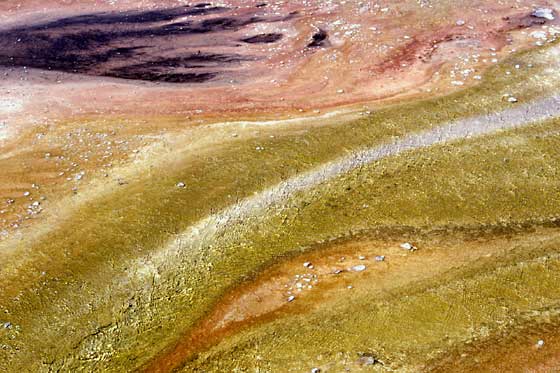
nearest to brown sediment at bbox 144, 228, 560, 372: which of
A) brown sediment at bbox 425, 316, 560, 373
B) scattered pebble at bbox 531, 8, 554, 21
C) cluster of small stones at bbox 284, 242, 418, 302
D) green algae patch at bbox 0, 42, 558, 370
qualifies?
cluster of small stones at bbox 284, 242, 418, 302

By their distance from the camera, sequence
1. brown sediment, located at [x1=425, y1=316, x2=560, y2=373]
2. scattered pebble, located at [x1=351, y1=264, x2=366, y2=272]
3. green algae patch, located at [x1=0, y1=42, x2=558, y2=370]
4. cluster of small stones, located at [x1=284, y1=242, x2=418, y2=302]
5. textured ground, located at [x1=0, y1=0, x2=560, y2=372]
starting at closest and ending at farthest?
brown sediment, located at [x1=425, y1=316, x2=560, y2=373]
textured ground, located at [x1=0, y1=0, x2=560, y2=372]
green algae patch, located at [x1=0, y1=42, x2=558, y2=370]
cluster of small stones, located at [x1=284, y1=242, x2=418, y2=302]
scattered pebble, located at [x1=351, y1=264, x2=366, y2=272]

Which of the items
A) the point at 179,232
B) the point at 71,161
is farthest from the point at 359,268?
the point at 71,161

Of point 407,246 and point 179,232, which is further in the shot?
point 179,232

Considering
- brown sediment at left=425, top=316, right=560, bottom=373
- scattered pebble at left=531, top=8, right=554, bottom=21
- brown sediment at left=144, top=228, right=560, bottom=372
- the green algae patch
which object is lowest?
brown sediment at left=425, top=316, right=560, bottom=373

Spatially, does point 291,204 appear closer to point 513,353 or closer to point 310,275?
point 310,275

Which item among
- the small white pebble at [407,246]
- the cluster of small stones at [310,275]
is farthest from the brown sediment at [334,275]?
the small white pebble at [407,246]

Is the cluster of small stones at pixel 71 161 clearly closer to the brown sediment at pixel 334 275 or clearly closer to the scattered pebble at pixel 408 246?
the brown sediment at pixel 334 275

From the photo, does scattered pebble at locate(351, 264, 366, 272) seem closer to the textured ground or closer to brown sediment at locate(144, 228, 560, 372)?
brown sediment at locate(144, 228, 560, 372)

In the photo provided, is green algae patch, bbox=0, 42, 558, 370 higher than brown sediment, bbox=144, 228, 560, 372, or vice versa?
green algae patch, bbox=0, 42, 558, 370

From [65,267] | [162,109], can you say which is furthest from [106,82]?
[65,267]
